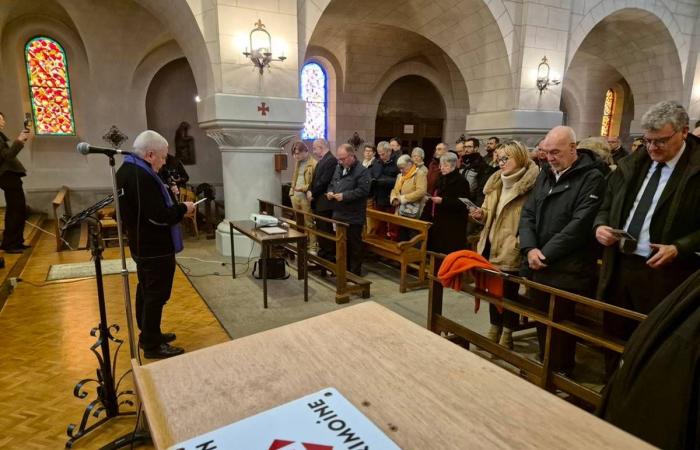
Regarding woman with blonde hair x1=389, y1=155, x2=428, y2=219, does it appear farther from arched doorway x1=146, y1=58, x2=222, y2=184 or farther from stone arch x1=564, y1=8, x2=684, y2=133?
arched doorway x1=146, y1=58, x2=222, y2=184

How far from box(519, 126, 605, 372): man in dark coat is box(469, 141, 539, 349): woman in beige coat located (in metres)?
0.18

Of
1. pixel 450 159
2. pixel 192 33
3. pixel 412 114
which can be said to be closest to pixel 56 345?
pixel 450 159

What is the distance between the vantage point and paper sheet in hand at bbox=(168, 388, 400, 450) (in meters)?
0.74

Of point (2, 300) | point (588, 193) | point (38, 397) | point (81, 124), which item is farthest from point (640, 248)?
point (81, 124)

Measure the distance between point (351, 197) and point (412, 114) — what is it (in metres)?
8.40

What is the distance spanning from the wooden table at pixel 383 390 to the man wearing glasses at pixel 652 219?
1.71m

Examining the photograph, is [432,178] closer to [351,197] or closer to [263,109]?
[351,197]

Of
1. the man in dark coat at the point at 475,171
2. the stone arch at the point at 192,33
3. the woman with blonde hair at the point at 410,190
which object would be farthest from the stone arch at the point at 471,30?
the woman with blonde hair at the point at 410,190

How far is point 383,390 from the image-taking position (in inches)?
36.4

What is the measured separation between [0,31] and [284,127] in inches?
237

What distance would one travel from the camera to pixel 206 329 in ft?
11.6

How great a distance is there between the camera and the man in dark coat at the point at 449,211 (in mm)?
4418

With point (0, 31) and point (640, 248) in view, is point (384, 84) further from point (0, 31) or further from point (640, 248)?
point (640, 248)

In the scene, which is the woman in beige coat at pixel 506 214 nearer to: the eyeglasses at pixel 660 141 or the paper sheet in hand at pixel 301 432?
the eyeglasses at pixel 660 141
